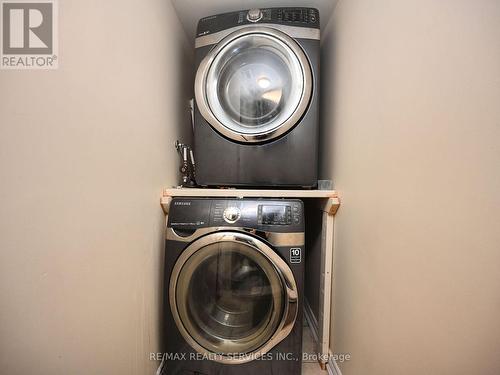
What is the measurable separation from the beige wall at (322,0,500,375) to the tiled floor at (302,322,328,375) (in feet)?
1.05

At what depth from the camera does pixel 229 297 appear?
3.23ft

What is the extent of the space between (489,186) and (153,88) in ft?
3.72

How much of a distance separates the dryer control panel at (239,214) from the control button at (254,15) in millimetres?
929

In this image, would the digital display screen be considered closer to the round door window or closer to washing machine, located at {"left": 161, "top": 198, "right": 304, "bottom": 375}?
washing machine, located at {"left": 161, "top": 198, "right": 304, "bottom": 375}

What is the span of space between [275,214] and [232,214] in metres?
0.19

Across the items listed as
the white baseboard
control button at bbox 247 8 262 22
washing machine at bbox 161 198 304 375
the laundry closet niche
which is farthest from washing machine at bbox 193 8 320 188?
the white baseboard

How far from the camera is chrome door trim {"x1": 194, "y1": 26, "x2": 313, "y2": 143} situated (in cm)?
104

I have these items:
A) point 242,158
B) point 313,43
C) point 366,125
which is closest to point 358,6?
point 313,43

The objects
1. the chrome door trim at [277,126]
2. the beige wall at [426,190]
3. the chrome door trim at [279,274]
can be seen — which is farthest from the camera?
the chrome door trim at [277,126]

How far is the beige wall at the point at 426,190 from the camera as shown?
1.29ft

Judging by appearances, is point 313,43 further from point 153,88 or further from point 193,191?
point 193,191

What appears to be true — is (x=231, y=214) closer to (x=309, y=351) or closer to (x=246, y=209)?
(x=246, y=209)

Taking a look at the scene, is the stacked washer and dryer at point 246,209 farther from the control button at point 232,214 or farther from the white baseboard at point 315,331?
the white baseboard at point 315,331

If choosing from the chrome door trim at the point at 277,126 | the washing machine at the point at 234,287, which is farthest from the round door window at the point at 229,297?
the chrome door trim at the point at 277,126
